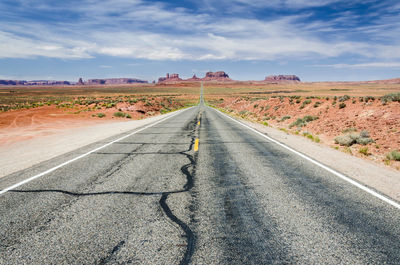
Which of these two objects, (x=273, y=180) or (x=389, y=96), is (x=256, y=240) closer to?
(x=273, y=180)

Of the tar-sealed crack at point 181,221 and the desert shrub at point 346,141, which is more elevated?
the tar-sealed crack at point 181,221

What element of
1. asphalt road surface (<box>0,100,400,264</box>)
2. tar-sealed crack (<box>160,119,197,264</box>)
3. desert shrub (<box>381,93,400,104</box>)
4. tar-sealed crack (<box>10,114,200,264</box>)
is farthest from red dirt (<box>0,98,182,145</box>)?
desert shrub (<box>381,93,400,104</box>)

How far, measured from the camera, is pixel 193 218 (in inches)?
142

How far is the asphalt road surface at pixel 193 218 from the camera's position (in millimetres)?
2785

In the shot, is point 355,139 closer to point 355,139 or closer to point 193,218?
point 355,139

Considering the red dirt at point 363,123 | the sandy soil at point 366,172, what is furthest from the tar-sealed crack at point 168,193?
the red dirt at point 363,123

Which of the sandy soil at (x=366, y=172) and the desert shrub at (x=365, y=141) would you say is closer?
the sandy soil at (x=366, y=172)

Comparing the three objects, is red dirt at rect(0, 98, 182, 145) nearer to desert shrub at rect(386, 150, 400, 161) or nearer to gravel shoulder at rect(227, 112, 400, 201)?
gravel shoulder at rect(227, 112, 400, 201)

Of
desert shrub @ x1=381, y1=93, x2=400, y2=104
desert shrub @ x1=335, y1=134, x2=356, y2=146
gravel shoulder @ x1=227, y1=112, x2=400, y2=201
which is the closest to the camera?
gravel shoulder @ x1=227, y1=112, x2=400, y2=201

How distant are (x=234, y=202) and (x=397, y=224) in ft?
7.88

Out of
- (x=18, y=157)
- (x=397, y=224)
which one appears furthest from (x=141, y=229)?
(x=18, y=157)

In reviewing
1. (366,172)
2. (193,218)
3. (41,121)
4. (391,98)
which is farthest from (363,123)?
(41,121)

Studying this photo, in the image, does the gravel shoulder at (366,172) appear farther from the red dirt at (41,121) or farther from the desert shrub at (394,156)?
the red dirt at (41,121)

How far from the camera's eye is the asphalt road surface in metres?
2.79
